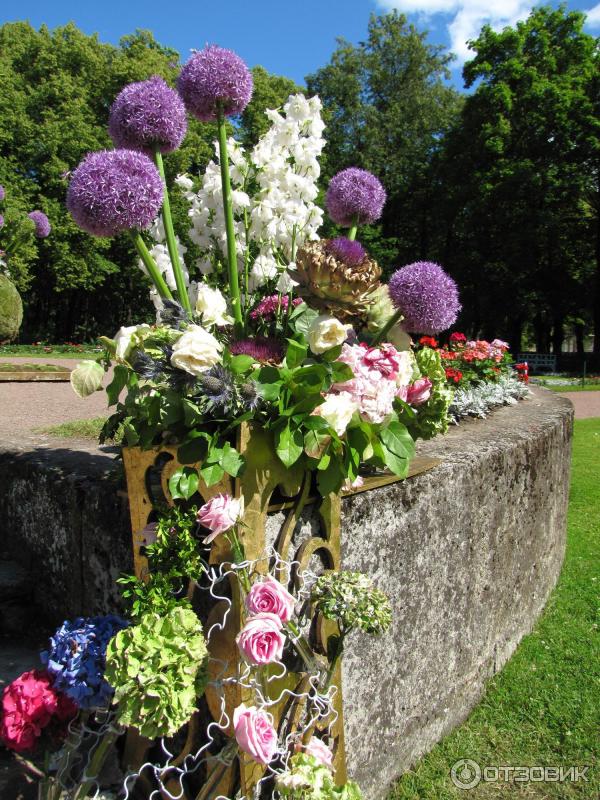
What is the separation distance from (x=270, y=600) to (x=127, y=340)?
73cm

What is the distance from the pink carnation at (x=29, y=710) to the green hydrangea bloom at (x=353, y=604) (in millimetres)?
685

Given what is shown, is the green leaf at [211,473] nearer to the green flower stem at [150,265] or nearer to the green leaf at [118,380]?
the green leaf at [118,380]

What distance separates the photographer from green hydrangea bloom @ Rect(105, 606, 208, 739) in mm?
1409

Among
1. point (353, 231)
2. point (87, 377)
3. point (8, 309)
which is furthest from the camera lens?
point (8, 309)

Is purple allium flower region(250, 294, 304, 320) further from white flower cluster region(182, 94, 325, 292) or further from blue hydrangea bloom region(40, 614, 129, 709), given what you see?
blue hydrangea bloom region(40, 614, 129, 709)

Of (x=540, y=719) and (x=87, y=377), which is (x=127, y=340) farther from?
(x=540, y=719)

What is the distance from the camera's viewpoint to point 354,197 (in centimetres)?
207

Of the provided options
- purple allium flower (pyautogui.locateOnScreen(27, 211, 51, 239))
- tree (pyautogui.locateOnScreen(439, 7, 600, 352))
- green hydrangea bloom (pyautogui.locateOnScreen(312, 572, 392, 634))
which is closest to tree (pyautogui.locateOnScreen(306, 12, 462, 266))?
tree (pyautogui.locateOnScreen(439, 7, 600, 352))

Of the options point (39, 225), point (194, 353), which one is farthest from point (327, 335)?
point (39, 225)

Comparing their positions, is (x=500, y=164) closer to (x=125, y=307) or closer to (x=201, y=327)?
(x=125, y=307)

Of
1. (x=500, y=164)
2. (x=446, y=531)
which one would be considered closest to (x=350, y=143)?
(x=500, y=164)

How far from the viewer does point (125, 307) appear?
35250mm

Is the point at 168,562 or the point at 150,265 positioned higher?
the point at 150,265

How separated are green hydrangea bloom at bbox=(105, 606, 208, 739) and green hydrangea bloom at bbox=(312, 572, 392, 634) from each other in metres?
0.34
